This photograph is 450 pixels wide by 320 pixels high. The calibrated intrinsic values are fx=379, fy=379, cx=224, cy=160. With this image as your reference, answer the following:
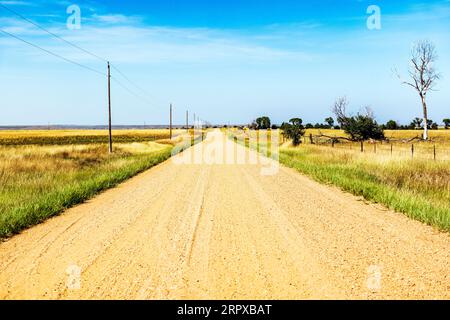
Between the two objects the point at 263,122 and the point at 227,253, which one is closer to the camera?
the point at 227,253

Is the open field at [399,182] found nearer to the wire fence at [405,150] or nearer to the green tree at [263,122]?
the wire fence at [405,150]

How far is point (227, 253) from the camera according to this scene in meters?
5.58

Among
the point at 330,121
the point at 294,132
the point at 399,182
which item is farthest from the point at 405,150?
the point at 330,121

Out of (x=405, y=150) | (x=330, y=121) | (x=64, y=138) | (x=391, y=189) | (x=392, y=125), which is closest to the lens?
(x=391, y=189)

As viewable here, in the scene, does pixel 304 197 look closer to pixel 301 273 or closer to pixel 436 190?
pixel 436 190

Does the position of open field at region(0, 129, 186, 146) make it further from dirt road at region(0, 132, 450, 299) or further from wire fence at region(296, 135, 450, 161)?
dirt road at region(0, 132, 450, 299)

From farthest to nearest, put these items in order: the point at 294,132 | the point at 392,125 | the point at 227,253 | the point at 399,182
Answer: the point at 392,125 < the point at 294,132 < the point at 399,182 < the point at 227,253

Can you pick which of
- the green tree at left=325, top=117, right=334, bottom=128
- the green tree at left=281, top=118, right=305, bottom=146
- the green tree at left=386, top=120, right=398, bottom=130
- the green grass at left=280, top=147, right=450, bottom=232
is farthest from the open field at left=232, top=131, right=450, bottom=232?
the green tree at left=325, top=117, right=334, bottom=128

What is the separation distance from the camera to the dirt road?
14.0 ft

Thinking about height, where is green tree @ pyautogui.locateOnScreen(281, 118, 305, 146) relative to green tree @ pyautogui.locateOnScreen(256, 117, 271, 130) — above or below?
below

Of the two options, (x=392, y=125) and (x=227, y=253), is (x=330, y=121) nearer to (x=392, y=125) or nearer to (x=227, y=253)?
(x=392, y=125)

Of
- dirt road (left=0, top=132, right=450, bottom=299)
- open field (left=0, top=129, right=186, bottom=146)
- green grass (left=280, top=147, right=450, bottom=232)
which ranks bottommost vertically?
dirt road (left=0, top=132, right=450, bottom=299)
